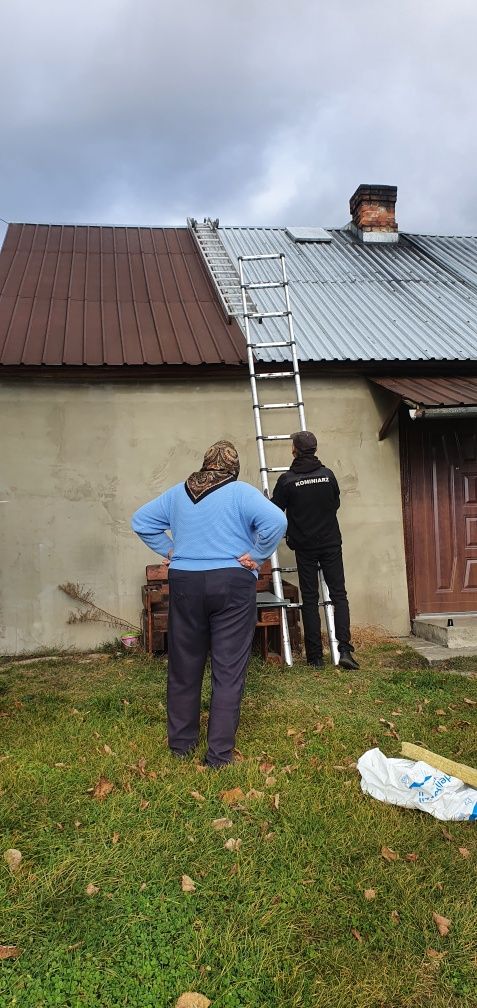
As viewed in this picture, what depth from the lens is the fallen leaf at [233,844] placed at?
130 inches

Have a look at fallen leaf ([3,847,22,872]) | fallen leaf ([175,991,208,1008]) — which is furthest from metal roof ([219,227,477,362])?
fallen leaf ([175,991,208,1008])

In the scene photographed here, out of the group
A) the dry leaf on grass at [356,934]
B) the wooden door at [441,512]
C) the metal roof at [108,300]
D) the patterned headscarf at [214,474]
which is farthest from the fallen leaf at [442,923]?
the metal roof at [108,300]

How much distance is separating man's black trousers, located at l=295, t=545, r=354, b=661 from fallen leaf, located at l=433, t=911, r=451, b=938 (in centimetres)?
413

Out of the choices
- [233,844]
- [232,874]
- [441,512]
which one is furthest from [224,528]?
[441,512]

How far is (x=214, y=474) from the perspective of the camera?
429 cm

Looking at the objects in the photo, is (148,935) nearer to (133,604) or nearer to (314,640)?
(314,640)

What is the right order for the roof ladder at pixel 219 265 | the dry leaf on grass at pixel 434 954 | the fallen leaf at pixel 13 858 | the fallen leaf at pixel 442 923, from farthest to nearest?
the roof ladder at pixel 219 265 < the fallen leaf at pixel 13 858 < the fallen leaf at pixel 442 923 < the dry leaf on grass at pixel 434 954

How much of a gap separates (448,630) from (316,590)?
1563 millimetres

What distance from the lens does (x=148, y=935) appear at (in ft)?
8.79

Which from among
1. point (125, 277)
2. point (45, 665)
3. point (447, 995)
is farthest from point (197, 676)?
point (125, 277)

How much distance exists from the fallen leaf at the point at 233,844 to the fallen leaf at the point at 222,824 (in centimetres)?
12

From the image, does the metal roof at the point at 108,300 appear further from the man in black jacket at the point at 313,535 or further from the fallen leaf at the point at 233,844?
the fallen leaf at the point at 233,844

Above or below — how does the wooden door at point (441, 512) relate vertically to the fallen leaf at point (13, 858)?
above

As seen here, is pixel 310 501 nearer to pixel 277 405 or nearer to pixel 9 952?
pixel 277 405
